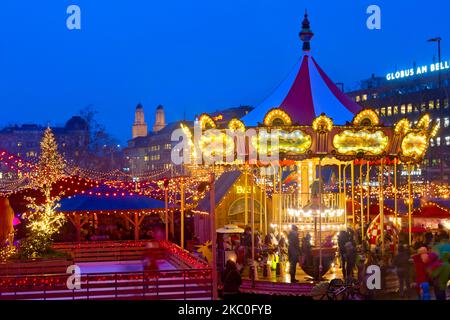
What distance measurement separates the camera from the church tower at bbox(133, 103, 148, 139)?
16312cm

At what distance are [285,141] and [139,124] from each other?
14766cm

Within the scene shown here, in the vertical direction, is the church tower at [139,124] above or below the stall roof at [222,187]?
above

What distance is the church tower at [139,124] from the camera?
163125 millimetres

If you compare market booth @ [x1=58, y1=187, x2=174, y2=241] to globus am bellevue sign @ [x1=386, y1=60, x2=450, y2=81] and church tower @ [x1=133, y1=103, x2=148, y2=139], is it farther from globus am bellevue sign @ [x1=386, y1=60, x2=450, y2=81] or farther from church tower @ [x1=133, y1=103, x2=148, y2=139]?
church tower @ [x1=133, y1=103, x2=148, y2=139]

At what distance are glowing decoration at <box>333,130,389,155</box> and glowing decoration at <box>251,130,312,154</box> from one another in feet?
2.61

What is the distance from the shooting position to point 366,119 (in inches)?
696

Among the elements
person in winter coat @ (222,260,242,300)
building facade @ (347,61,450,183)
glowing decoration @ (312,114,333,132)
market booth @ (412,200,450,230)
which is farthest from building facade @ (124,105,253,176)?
person in winter coat @ (222,260,242,300)

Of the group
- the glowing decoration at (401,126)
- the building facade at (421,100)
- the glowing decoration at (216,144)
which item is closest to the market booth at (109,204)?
the glowing decoration at (216,144)

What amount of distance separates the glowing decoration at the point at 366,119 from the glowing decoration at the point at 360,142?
206mm

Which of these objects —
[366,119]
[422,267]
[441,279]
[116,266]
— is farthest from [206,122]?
[441,279]

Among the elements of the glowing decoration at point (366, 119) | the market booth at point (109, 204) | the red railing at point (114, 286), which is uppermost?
the glowing decoration at point (366, 119)

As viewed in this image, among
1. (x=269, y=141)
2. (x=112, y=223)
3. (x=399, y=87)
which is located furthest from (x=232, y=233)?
(x=399, y=87)

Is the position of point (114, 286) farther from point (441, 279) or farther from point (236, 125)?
point (441, 279)

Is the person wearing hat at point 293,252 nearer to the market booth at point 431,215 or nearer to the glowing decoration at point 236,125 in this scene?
the glowing decoration at point 236,125
